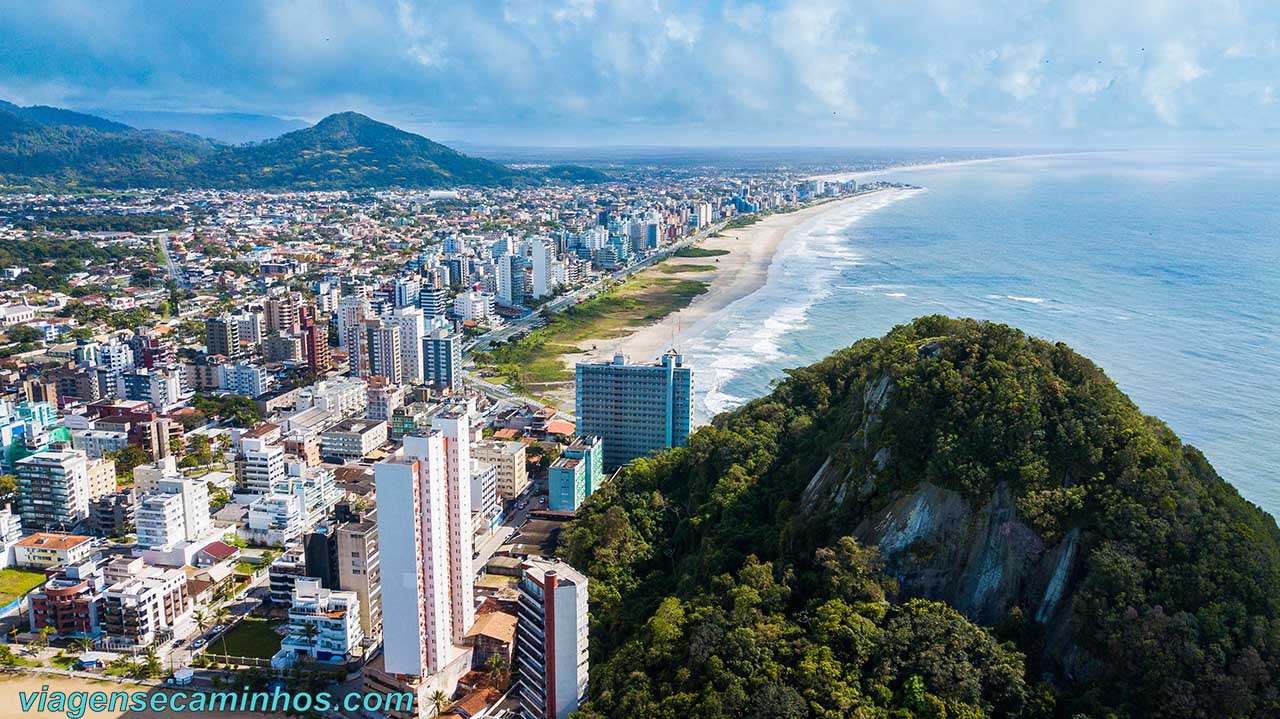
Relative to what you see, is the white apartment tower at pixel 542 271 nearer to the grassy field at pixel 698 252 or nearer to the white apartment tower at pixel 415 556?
the grassy field at pixel 698 252


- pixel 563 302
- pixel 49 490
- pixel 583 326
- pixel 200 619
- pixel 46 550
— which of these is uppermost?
pixel 563 302

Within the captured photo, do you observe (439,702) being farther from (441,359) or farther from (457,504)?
(441,359)

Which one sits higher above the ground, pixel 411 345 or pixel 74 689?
pixel 411 345

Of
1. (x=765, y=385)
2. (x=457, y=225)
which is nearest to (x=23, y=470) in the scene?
(x=765, y=385)

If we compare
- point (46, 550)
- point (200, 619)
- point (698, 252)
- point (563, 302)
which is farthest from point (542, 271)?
point (200, 619)

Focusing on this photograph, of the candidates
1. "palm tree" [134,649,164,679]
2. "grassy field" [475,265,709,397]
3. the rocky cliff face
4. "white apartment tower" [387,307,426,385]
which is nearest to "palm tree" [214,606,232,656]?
"palm tree" [134,649,164,679]

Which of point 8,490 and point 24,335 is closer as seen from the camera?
point 8,490
